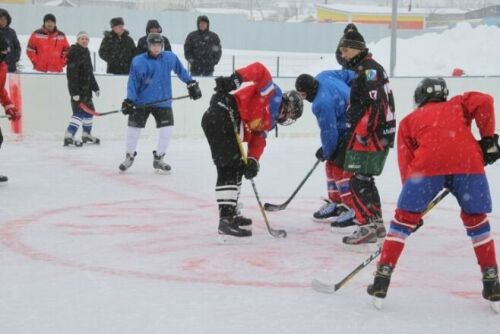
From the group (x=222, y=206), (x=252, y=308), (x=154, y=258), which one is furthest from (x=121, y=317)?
(x=222, y=206)

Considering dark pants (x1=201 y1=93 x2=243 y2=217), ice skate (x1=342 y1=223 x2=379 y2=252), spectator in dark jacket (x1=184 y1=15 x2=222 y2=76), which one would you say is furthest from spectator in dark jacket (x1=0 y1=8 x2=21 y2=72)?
ice skate (x1=342 y1=223 x2=379 y2=252)

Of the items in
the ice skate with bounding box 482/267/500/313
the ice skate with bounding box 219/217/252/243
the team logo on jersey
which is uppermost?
the team logo on jersey

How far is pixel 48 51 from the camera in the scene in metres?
10.2

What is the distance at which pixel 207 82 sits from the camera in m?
10.4

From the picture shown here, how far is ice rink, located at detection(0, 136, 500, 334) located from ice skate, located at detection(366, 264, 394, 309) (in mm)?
62

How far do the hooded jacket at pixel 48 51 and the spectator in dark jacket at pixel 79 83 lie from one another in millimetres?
1118

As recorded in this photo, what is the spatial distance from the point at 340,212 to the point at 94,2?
100 feet

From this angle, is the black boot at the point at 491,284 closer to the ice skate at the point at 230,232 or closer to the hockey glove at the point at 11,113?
the ice skate at the point at 230,232

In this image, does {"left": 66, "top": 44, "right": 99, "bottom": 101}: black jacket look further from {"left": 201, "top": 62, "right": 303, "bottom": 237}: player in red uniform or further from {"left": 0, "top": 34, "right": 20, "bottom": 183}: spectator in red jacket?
{"left": 201, "top": 62, "right": 303, "bottom": 237}: player in red uniform

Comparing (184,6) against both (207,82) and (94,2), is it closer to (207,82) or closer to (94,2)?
(94,2)

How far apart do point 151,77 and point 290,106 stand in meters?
3.01

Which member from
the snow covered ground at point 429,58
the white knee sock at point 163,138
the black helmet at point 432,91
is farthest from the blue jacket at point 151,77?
the snow covered ground at point 429,58

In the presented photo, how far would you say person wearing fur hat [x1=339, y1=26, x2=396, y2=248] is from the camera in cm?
445

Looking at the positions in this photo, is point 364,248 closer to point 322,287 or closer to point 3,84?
point 322,287
